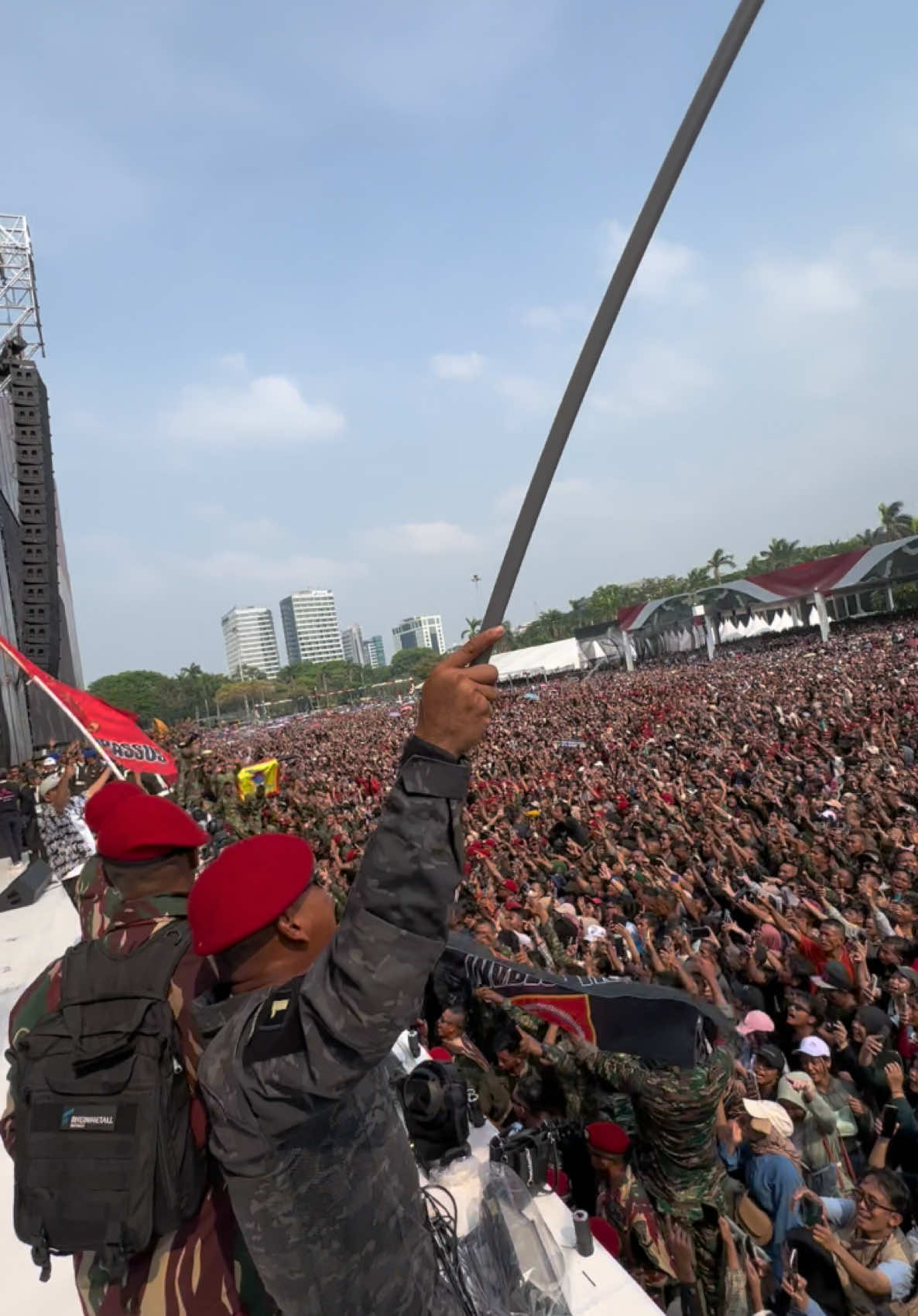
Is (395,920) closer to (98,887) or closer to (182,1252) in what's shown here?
(182,1252)

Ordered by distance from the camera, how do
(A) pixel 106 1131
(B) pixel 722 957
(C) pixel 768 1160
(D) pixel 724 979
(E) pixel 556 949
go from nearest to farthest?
(A) pixel 106 1131 → (C) pixel 768 1160 → (D) pixel 724 979 → (B) pixel 722 957 → (E) pixel 556 949

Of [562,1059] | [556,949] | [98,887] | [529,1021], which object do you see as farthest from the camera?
[556,949]

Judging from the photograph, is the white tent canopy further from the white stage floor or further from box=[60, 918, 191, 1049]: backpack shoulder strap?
box=[60, 918, 191, 1049]: backpack shoulder strap

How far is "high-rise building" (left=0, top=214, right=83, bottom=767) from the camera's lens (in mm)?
18438

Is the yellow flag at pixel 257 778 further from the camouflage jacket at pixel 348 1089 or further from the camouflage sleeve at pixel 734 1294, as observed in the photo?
the camouflage jacket at pixel 348 1089

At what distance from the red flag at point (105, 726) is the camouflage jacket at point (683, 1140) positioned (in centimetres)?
422

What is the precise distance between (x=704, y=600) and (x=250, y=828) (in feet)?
109

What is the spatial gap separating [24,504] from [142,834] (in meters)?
20.1

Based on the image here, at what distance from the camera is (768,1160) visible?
313 cm

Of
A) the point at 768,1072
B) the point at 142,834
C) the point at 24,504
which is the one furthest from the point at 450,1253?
the point at 24,504

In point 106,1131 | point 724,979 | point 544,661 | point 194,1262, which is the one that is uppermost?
point 106,1131

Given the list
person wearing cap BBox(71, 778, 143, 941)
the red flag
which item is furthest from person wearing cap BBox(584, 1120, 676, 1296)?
the red flag

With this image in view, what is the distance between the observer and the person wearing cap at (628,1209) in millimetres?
2705

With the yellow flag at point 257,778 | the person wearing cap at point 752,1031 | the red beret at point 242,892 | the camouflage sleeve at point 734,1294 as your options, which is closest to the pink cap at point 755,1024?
the person wearing cap at point 752,1031
